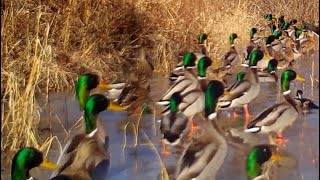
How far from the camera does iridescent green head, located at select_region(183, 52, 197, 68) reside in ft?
10.00

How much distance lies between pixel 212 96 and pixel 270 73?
34.4 inches

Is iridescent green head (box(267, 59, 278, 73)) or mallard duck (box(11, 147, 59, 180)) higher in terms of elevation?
mallard duck (box(11, 147, 59, 180))

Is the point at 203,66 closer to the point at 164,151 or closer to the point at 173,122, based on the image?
the point at 173,122

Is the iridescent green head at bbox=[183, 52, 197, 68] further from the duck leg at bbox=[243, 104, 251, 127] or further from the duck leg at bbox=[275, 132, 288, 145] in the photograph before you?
the duck leg at bbox=[275, 132, 288, 145]

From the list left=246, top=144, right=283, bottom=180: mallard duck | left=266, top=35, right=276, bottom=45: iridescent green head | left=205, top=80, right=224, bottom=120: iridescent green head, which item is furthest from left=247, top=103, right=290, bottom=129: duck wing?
left=266, top=35, right=276, bottom=45: iridescent green head

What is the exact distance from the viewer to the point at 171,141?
217 centimetres

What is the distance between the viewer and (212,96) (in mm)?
2293

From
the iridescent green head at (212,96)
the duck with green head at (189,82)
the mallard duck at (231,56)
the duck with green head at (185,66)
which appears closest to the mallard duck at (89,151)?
the iridescent green head at (212,96)

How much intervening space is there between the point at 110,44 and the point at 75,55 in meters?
0.23

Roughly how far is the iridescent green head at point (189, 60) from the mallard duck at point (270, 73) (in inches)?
12.2

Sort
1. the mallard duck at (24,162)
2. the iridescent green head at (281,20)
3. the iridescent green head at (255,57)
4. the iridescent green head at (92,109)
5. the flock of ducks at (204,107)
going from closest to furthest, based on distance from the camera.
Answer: the mallard duck at (24,162)
the flock of ducks at (204,107)
the iridescent green head at (92,109)
the iridescent green head at (281,20)
the iridescent green head at (255,57)

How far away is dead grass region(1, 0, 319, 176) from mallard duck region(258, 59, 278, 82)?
0.20 m

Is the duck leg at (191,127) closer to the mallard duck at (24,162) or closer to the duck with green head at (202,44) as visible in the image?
the duck with green head at (202,44)

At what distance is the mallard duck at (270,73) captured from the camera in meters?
3.00
